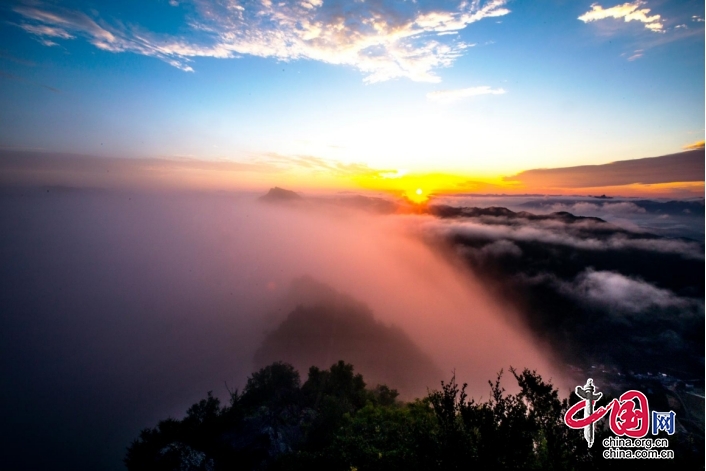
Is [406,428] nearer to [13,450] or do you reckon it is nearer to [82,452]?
[82,452]

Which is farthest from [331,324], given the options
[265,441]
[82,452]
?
[265,441]

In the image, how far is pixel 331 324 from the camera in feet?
617

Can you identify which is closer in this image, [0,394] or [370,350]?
[0,394]

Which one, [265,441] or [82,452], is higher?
[265,441]

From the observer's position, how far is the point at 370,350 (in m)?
164

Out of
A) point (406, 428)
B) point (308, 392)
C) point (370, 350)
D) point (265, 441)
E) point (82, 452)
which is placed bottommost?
point (82, 452)

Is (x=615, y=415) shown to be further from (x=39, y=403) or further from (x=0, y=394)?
(x=0, y=394)

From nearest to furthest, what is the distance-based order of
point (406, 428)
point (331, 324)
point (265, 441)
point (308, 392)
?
point (406, 428) < point (265, 441) < point (308, 392) < point (331, 324)

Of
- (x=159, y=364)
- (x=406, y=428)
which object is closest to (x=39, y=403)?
(x=159, y=364)

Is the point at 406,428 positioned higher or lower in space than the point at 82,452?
higher

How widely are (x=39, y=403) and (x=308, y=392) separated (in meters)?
190

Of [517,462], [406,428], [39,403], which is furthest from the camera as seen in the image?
[39,403]

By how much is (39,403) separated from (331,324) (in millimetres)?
152170

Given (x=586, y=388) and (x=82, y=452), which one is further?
(x=82, y=452)
